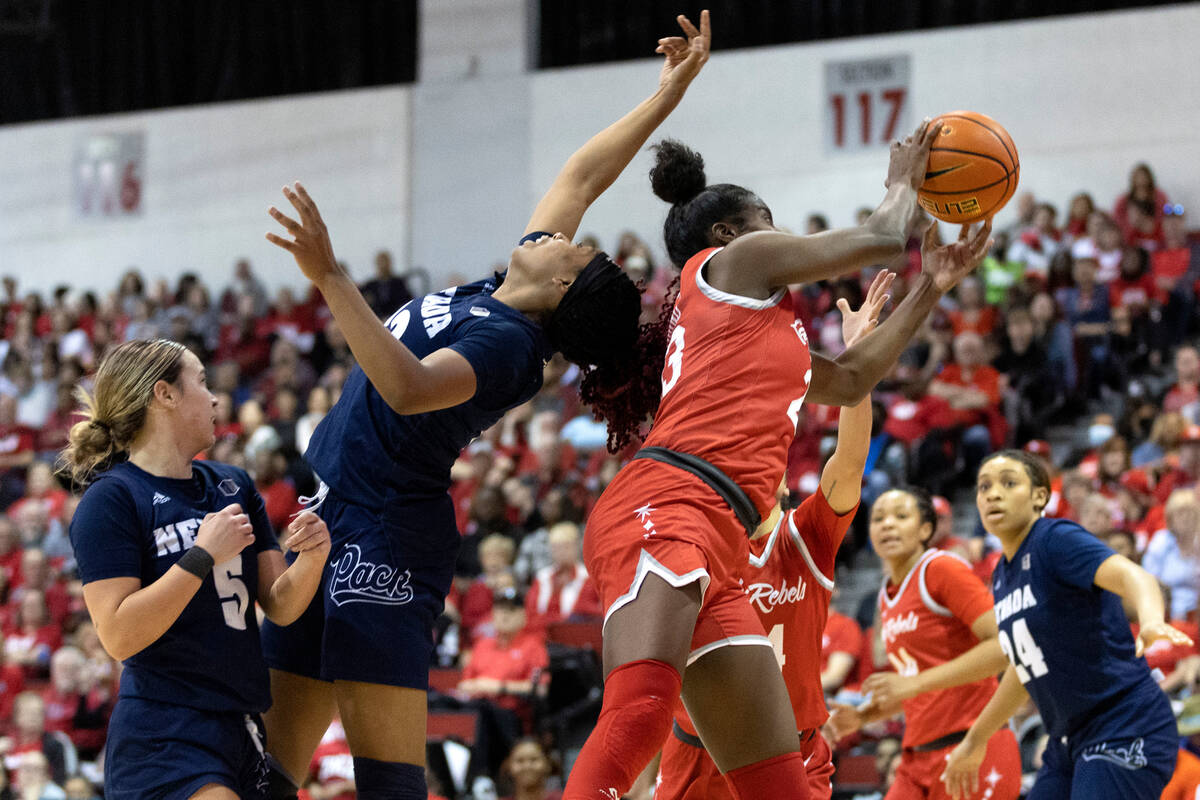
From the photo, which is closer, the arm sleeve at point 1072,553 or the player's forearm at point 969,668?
the arm sleeve at point 1072,553

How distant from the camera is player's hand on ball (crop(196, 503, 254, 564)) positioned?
3.41m

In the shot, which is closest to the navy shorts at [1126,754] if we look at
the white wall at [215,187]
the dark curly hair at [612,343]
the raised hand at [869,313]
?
the raised hand at [869,313]

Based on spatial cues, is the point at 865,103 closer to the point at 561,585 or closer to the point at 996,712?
the point at 561,585

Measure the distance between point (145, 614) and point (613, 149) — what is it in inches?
73.7

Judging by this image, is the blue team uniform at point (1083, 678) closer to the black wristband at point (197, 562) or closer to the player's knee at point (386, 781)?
the player's knee at point (386, 781)

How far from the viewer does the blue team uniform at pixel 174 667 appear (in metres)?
3.36

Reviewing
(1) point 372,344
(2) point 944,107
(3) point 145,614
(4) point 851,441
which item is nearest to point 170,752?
(3) point 145,614

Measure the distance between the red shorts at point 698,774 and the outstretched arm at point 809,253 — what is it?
148cm

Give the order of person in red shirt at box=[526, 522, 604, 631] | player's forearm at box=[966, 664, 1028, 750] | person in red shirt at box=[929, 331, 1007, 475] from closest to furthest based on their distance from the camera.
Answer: player's forearm at box=[966, 664, 1028, 750], person in red shirt at box=[526, 522, 604, 631], person in red shirt at box=[929, 331, 1007, 475]

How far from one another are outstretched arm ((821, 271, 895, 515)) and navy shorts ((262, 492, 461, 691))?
1.43 metres

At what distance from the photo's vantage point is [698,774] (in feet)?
14.1

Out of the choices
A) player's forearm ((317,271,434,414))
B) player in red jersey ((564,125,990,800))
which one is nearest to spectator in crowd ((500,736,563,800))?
player in red jersey ((564,125,990,800))

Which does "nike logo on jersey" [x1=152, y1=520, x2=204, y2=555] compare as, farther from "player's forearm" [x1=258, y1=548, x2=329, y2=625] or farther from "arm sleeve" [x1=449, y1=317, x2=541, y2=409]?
"arm sleeve" [x1=449, y1=317, x2=541, y2=409]

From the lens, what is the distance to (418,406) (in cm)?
321
